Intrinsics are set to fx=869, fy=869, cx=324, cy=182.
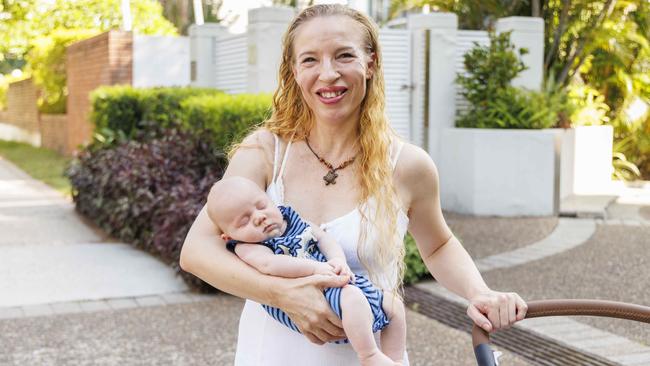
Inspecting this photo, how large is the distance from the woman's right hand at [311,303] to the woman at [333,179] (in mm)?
30

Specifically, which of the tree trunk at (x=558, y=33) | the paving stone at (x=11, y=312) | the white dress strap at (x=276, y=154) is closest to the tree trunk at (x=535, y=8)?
the tree trunk at (x=558, y=33)

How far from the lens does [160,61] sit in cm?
1545

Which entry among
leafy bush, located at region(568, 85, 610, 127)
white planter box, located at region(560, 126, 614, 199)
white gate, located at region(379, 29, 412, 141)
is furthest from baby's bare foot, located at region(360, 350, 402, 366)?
leafy bush, located at region(568, 85, 610, 127)

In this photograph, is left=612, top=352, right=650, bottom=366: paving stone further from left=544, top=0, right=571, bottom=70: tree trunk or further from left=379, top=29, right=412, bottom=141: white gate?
left=544, top=0, right=571, bottom=70: tree trunk

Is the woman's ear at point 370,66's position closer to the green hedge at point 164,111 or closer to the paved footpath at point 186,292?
the paved footpath at point 186,292

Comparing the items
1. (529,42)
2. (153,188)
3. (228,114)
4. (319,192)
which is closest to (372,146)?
(319,192)

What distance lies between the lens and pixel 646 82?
14203mm

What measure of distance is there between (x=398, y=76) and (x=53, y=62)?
12.2 metres

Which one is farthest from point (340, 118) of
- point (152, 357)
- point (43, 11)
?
point (43, 11)

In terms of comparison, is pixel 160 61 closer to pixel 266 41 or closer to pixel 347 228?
pixel 266 41

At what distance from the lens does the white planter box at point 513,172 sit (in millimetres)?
10578

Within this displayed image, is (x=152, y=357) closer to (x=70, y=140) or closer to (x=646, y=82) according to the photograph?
(x=646, y=82)

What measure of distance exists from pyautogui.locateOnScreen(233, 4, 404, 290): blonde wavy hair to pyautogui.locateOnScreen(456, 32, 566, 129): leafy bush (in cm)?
856

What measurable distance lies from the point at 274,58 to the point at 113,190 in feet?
8.83
